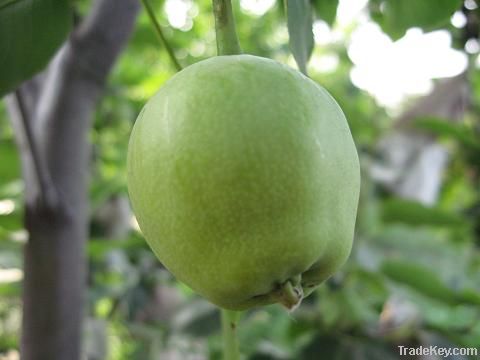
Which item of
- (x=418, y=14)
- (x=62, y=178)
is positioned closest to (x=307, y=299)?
(x=62, y=178)

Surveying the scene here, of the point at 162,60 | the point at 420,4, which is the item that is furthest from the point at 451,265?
the point at 162,60

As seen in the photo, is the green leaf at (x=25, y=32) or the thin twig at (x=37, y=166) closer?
the green leaf at (x=25, y=32)

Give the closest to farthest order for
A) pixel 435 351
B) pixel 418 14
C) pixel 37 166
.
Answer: pixel 418 14
pixel 37 166
pixel 435 351

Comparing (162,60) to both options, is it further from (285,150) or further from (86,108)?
(285,150)

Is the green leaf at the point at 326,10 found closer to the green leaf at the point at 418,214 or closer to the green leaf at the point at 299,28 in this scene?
the green leaf at the point at 299,28

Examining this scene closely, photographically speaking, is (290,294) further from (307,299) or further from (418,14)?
(307,299)

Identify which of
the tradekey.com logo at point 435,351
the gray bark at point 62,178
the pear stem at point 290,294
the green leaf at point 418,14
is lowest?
the tradekey.com logo at point 435,351

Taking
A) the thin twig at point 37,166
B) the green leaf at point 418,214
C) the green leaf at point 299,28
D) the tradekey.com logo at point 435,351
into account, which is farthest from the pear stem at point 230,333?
the green leaf at point 418,214
